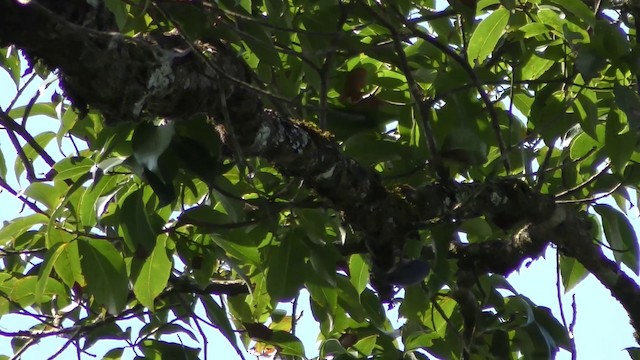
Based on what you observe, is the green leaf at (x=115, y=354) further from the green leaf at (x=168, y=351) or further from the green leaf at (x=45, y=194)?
the green leaf at (x=45, y=194)

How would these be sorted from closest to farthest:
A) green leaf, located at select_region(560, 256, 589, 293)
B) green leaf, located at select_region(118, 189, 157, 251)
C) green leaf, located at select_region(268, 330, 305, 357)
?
green leaf, located at select_region(118, 189, 157, 251), green leaf, located at select_region(268, 330, 305, 357), green leaf, located at select_region(560, 256, 589, 293)

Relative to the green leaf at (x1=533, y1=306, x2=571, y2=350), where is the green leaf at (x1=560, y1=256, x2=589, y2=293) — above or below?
above

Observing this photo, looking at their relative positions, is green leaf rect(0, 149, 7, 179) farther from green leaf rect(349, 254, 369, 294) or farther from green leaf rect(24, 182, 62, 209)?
green leaf rect(349, 254, 369, 294)

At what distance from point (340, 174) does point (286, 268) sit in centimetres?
24

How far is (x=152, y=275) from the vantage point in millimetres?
1539

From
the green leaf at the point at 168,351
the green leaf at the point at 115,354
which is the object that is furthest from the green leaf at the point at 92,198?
the green leaf at the point at 115,354

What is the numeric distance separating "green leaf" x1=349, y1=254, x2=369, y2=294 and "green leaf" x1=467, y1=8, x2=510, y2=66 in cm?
50

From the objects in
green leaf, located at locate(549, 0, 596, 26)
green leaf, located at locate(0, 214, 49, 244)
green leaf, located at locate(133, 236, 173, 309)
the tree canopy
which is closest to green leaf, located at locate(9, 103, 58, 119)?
the tree canopy

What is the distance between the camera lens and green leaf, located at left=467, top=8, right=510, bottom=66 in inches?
53.0

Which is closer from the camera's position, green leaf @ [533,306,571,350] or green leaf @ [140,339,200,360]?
green leaf @ [140,339,200,360]

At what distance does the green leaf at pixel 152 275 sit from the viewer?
154 centimetres

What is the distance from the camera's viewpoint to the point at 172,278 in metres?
1.79

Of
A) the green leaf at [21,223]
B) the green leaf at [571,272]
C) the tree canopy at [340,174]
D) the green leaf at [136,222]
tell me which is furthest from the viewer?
the green leaf at [571,272]

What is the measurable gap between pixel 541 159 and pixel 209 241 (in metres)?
0.68
